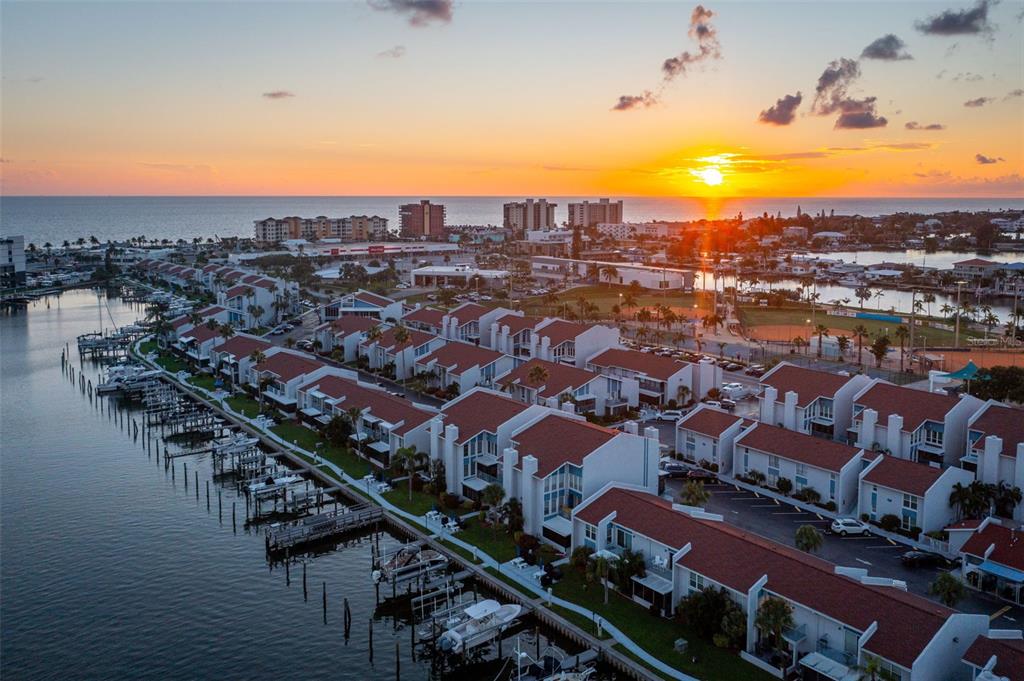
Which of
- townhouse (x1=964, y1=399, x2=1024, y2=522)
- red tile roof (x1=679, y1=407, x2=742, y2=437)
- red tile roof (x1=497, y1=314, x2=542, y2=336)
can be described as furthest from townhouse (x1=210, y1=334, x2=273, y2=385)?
townhouse (x1=964, y1=399, x2=1024, y2=522)

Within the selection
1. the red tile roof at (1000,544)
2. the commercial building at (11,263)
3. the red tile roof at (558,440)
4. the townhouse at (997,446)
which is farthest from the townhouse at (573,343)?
the commercial building at (11,263)

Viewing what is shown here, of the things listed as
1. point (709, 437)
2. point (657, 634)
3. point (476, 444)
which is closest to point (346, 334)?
point (476, 444)

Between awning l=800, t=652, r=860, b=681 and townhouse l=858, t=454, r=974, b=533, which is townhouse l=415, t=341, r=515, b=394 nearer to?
townhouse l=858, t=454, r=974, b=533

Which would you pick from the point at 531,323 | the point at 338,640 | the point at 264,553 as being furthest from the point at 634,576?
the point at 531,323

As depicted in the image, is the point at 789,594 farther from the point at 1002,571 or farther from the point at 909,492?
the point at 909,492

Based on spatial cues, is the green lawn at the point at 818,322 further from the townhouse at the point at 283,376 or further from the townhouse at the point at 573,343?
the townhouse at the point at 283,376

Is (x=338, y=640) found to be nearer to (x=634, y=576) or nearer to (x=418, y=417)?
(x=634, y=576)
